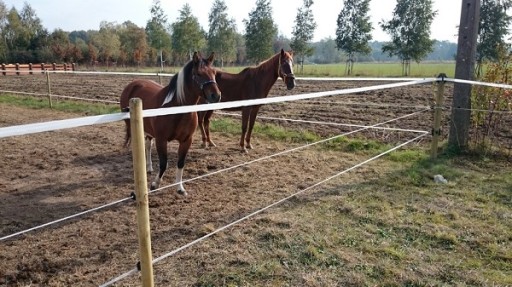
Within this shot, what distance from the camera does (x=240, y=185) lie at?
4.45 metres

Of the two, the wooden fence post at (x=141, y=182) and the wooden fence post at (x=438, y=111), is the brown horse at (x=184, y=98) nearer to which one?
the wooden fence post at (x=141, y=182)

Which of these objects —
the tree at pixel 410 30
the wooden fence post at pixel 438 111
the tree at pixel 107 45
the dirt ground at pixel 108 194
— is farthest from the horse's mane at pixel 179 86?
the tree at pixel 107 45

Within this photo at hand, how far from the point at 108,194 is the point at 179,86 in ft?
5.08

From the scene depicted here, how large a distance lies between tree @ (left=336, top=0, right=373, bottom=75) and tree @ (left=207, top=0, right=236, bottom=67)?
1437 centimetres

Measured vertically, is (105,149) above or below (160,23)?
below

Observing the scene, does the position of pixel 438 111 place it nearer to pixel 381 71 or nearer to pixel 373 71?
pixel 373 71

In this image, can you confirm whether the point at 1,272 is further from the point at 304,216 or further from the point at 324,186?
the point at 324,186

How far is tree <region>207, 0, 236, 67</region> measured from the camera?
43000mm

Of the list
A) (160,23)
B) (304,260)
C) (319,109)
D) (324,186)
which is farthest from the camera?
(160,23)

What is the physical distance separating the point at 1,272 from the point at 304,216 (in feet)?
8.31

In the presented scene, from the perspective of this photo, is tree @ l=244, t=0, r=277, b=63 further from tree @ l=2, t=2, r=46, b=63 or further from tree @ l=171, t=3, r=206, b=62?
tree @ l=2, t=2, r=46, b=63

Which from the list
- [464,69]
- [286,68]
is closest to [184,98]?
[286,68]

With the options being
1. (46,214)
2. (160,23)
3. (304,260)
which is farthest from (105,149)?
(160,23)

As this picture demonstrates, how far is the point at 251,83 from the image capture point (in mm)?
6273
